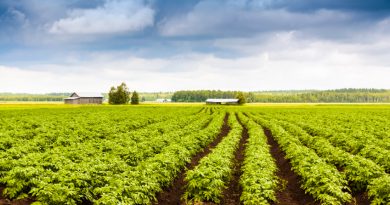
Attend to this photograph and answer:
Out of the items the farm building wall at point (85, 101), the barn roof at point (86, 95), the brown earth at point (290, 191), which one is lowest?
the brown earth at point (290, 191)

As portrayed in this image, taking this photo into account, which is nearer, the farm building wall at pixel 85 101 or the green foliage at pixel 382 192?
the green foliage at pixel 382 192

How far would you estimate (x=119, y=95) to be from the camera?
15225 cm

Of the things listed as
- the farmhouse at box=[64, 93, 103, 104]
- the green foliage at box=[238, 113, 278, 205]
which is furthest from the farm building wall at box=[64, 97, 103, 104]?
the green foliage at box=[238, 113, 278, 205]

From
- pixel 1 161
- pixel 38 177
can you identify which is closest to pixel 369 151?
pixel 38 177

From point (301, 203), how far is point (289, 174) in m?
4.77

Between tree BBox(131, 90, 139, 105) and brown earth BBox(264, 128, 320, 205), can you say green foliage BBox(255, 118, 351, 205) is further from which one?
tree BBox(131, 90, 139, 105)

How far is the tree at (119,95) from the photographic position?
152m

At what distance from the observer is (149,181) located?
42.9 feet

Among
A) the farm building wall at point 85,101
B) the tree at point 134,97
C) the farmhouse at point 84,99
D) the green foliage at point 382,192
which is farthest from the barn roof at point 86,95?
the green foliage at point 382,192

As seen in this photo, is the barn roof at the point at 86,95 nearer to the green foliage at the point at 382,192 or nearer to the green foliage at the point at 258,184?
the green foliage at the point at 258,184

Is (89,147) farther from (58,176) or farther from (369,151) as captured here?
(369,151)

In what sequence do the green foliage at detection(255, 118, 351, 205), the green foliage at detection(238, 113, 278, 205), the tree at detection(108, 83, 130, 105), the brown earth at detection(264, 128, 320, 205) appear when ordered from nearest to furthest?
the green foliage at detection(255, 118, 351, 205), the green foliage at detection(238, 113, 278, 205), the brown earth at detection(264, 128, 320, 205), the tree at detection(108, 83, 130, 105)

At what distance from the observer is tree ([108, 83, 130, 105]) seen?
152250 millimetres

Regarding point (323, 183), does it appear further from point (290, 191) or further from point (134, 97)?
point (134, 97)
